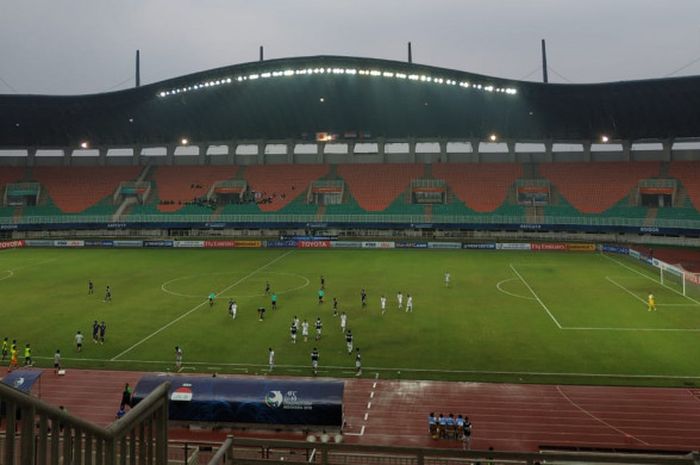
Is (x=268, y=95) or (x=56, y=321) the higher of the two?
(x=268, y=95)

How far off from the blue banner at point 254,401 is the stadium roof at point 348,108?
49.2 metres

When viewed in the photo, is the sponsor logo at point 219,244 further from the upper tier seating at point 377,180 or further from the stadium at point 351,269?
the upper tier seating at point 377,180

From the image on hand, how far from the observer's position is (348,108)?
72.9 meters

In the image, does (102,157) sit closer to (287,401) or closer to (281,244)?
(281,244)

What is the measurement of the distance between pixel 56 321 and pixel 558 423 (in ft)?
91.7

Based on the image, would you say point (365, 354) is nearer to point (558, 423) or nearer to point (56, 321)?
point (558, 423)

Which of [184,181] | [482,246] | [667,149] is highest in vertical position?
[667,149]

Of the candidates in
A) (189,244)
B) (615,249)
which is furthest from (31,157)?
(615,249)

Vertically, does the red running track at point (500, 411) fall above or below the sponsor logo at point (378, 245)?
below

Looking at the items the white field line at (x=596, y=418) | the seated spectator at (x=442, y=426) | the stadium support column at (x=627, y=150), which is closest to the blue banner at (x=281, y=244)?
the stadium support column at (x=627, y=150)

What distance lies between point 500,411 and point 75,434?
18.7 metres

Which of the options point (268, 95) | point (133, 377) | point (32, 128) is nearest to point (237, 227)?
point (268, 95)

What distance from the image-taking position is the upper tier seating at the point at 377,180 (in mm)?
74812

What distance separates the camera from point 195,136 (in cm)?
8212
